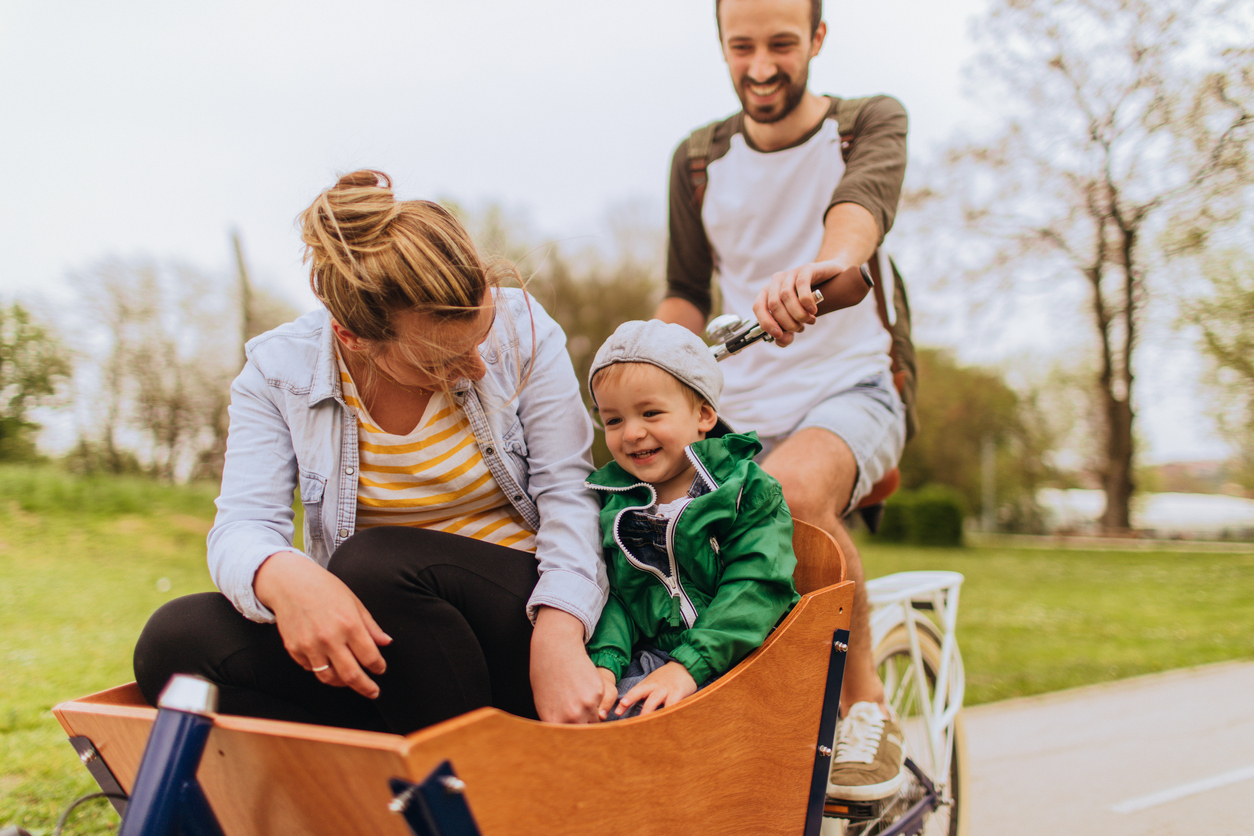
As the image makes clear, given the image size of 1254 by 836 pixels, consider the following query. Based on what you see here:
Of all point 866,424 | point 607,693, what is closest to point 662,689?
point 607,693

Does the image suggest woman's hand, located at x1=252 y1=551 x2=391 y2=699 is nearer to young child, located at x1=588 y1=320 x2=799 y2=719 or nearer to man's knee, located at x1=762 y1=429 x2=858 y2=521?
young child, located at x1=588 y1=320 x2=799 y2=719

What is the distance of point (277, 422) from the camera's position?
59.0 inches

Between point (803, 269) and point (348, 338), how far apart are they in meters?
0.83

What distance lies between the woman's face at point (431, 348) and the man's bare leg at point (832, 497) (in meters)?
0.71

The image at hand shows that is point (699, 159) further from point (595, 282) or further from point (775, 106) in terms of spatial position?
point (595, 282)

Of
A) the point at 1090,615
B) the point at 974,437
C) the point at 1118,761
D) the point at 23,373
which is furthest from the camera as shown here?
the point at 974,437

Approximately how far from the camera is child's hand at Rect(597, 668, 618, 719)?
4.27ft

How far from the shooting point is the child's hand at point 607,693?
4.27ft

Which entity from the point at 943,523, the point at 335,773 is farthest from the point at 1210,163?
the point at 335,773

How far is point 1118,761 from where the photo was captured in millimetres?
3508

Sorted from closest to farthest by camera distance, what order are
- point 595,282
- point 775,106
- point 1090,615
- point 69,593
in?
point 775,106 → point 69,593 → point 1090,615 → point 595,282

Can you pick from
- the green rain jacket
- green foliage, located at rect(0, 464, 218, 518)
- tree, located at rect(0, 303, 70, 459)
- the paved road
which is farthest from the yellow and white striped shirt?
tree, located at rect(0, 303, 70, 459)

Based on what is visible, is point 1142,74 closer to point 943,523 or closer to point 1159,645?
point 943,523

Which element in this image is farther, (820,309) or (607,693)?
(820,309)
